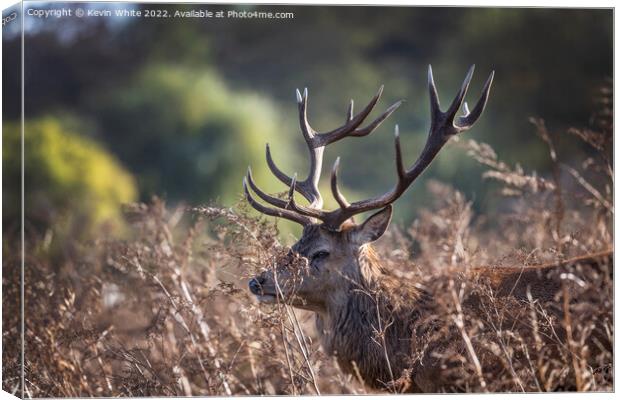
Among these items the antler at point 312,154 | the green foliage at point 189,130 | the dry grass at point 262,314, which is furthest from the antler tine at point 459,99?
the green foliage at point 189,130

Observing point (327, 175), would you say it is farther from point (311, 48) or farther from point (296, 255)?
point (296, 255)

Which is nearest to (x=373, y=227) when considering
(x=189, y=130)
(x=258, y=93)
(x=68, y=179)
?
(x=68, y=179)

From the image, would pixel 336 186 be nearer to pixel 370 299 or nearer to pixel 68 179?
pixel 370 299

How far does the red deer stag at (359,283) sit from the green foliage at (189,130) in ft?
28.3

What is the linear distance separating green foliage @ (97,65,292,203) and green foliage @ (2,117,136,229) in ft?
3.21

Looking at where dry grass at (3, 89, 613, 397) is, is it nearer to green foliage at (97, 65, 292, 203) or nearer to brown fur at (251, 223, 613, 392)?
brown fur at (251, 223, 613, 392)

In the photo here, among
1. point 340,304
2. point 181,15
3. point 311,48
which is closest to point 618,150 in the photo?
point 340,304

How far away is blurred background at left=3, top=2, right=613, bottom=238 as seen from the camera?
7.62m

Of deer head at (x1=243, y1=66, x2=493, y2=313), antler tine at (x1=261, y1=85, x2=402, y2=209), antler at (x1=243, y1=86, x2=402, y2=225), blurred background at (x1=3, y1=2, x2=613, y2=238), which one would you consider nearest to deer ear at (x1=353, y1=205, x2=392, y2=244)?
deer head at (x1=243, y1=66, x2=493, y2=313)

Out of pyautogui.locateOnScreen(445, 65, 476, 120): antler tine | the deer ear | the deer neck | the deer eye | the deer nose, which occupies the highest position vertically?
pyautogui.locateOnScreen(445, 65, 476, 120): antler tine

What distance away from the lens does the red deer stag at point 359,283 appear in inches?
231

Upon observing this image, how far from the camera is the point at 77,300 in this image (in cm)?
759

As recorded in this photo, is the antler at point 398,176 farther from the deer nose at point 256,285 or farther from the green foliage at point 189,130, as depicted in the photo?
the green foliage at point 189,130

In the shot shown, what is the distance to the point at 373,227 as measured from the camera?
6090 millimetres
